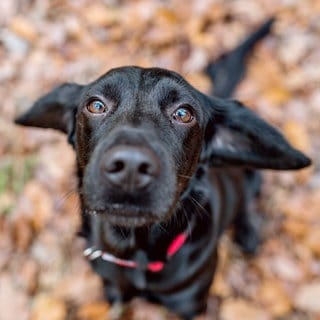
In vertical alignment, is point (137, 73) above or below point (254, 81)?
below

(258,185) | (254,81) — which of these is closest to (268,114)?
(254,81)

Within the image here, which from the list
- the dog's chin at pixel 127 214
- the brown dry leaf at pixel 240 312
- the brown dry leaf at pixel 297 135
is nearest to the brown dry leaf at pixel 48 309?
the brown dry leaf at pixel 240 312

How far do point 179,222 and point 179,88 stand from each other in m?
0.58

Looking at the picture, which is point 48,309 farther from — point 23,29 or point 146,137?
point 23,29

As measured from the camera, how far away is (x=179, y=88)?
1.95 m

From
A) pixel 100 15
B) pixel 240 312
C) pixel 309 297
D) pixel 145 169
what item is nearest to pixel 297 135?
pixel 309 297

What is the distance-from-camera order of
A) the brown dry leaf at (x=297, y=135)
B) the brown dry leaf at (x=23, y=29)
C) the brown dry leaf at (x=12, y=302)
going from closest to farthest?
the brown dry leaf at (x=12, y=302) → the brown dry leaf at (x=297, y=135) → the brown dry leaf at (x=23, y=29)

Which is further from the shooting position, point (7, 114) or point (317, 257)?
point (7, 114)

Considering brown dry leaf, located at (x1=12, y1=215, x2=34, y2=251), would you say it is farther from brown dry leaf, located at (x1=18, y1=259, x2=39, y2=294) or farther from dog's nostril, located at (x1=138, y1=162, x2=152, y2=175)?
dog's nostril, located at (x1=138, y1=162, x2=152, y2=175)

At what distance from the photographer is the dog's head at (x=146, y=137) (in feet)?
5.37

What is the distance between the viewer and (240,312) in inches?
104

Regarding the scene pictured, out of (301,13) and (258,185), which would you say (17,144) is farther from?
(301,13)

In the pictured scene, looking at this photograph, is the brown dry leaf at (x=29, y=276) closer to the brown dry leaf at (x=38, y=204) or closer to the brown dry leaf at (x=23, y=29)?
the brown dry leaf at (x=38, y=204)

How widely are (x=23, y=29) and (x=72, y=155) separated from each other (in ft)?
3.32
